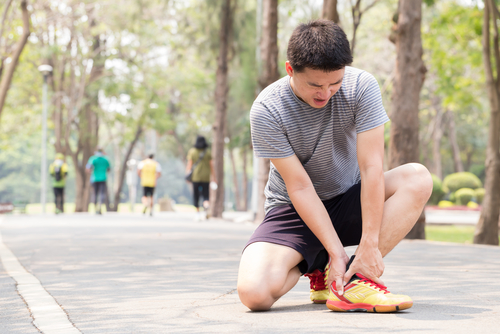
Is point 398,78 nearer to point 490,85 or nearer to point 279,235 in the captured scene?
point 490,85

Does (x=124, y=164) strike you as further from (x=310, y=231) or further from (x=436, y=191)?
(x=310, y=231)

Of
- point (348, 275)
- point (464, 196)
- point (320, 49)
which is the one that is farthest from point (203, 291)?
point (464, 196)

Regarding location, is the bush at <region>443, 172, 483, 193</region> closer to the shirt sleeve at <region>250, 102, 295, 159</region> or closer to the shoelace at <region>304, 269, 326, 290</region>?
the shoelace at <region>304, 269, 326, 290</region>

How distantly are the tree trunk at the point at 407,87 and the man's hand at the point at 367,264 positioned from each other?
6.55 m

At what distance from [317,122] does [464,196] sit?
111ft

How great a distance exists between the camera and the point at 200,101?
37594mm

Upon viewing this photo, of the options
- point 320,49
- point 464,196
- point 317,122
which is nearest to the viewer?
point 320,49

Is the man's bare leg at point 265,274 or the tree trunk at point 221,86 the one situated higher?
the tree trunk at point 221,86

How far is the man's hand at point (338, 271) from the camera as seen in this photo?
3.37 m

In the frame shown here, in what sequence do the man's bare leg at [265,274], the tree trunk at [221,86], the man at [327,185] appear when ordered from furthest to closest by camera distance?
the tree trunk at [221,86] < the man's bare leg at [265,274] < the man at [327,185]

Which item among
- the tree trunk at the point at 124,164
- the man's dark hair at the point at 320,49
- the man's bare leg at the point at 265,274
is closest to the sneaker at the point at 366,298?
the man's bare leg at the point at 265,274

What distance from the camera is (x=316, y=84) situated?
3193 mm

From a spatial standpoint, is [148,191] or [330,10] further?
[148,191]

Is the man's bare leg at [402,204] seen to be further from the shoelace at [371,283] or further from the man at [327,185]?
the shoelace at [371,283]
